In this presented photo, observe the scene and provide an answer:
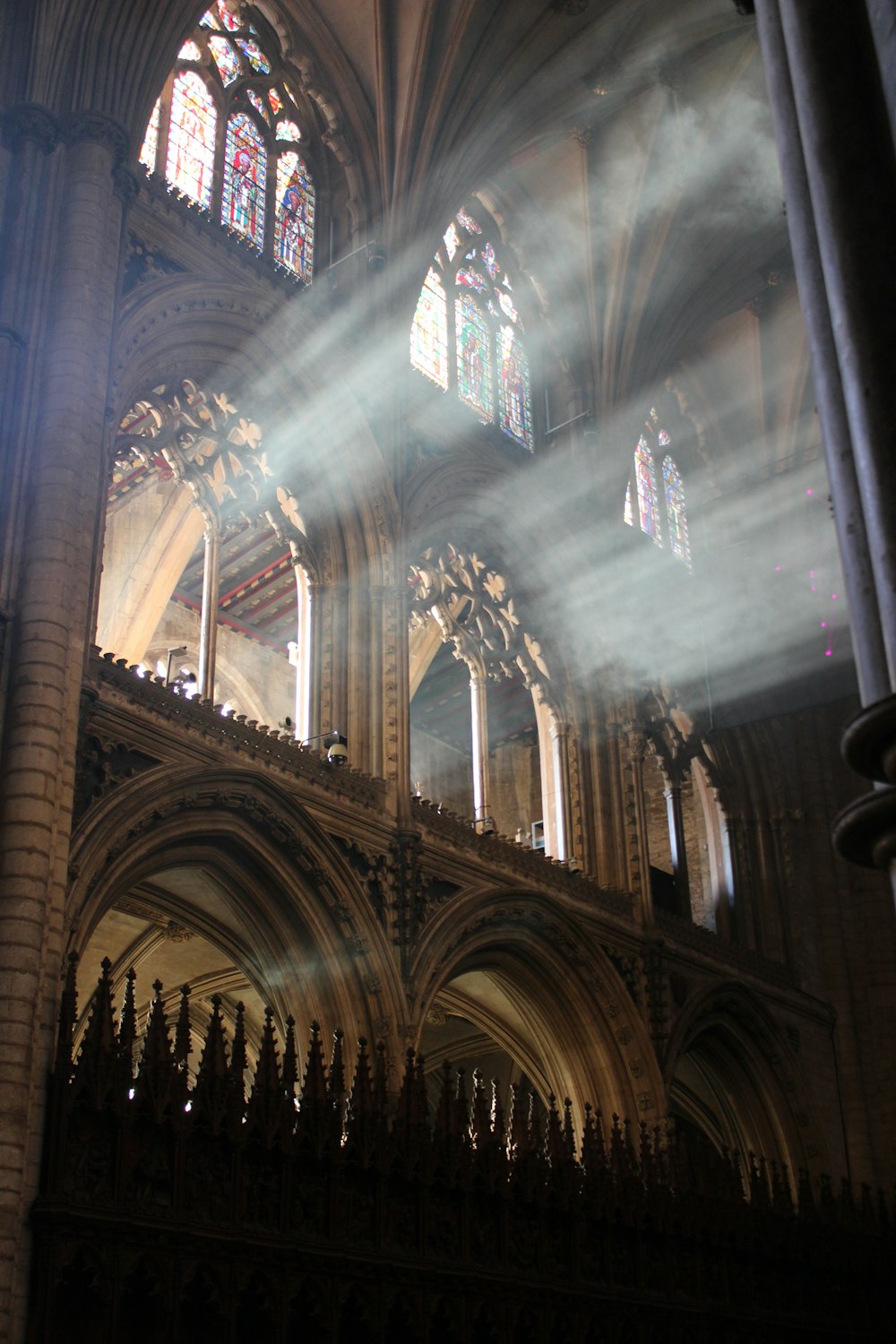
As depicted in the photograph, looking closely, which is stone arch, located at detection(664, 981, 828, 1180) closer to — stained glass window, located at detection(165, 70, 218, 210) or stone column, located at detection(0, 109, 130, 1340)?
stone column, located at detection(0, 109, 130, 1340)

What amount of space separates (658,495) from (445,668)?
414 centimetres

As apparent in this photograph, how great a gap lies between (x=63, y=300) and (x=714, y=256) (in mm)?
11902

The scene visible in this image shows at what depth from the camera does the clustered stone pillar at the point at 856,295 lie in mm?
4434

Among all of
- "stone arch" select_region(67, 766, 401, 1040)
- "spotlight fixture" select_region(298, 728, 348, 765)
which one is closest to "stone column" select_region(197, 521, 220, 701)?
"spotlight fixture" select_region(298, 728, 348, 765)

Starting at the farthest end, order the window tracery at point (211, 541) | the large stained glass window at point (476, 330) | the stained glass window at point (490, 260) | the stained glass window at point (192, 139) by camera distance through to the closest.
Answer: the stained glass window at point (490, 260)
the large stained glass window at point (476, 330)
the stained glass window at point (192, 139)
the window tracery at point (211, 541)

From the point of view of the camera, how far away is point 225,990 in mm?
17812

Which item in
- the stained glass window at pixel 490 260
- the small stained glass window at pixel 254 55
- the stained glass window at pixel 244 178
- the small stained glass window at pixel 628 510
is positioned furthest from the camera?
the small stained glass window at pixel 628 510

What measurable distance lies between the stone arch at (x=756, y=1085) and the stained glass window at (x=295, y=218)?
984 cm

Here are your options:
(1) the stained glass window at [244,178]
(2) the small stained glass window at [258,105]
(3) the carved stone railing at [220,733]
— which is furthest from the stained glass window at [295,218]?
(3) the carved stone railing at [220,733]

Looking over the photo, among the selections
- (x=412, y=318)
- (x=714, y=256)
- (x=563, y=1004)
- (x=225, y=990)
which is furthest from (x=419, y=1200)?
(x=714, y=256)

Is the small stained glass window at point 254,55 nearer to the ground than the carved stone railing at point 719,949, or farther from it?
farther from it

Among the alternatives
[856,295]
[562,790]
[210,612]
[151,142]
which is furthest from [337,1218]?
[151,142]

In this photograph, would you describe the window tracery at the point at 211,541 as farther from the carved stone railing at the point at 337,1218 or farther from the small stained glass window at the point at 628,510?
the small stained glass window at the point at 628,510

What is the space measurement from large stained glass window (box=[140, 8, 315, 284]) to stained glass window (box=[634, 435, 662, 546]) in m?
7.25
